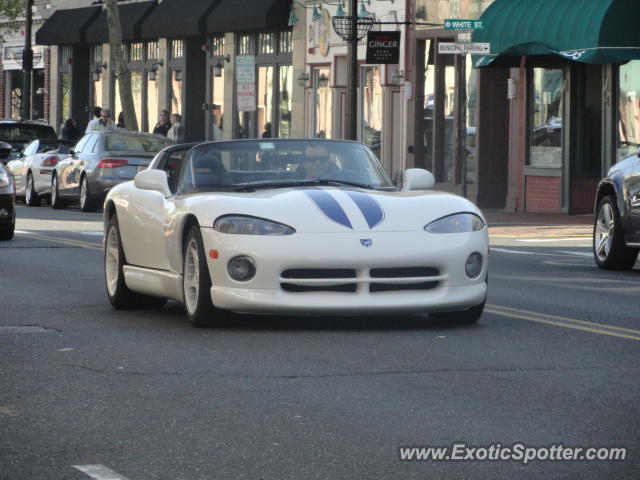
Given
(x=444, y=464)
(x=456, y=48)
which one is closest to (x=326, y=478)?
(x=444, y=464)

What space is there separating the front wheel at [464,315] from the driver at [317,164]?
53.0 inches

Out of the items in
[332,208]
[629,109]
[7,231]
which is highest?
[629,109]

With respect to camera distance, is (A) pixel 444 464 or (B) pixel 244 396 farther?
(B) pixel 244 396

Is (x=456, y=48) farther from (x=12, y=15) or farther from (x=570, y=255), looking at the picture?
(x=12, y=15)

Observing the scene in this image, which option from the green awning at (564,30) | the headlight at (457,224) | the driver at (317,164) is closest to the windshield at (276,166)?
the driver at (317,164)

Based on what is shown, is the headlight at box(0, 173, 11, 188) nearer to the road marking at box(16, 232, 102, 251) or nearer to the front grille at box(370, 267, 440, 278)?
the road marking at box(16, 232, 102, 251)

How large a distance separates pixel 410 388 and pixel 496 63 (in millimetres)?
22514

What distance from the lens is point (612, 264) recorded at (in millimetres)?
16875

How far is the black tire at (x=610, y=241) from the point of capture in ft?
54.7

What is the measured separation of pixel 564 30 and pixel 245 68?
6.33 metres

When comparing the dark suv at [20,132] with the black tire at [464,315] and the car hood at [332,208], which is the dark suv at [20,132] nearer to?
the car hood at [332,208]

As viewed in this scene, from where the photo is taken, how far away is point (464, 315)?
11109 millimetres

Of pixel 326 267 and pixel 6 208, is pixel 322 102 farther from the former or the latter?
pixel 326 267

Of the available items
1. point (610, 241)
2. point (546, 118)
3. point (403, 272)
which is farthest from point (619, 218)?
point (546, 118)
